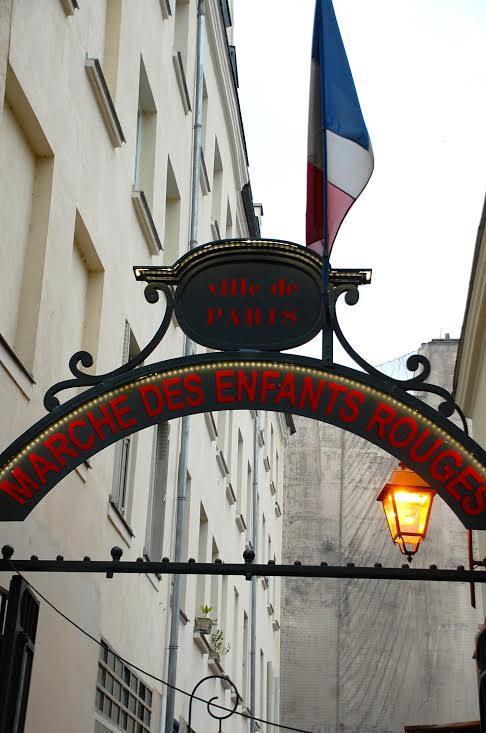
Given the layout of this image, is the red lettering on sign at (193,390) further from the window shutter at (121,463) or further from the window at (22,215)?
the window shutter at (121,463)

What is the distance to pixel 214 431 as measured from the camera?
20688mm

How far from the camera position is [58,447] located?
689cm

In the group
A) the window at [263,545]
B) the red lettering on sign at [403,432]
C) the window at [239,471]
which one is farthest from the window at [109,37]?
the window at [263,545]

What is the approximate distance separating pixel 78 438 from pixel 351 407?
5.25 feet

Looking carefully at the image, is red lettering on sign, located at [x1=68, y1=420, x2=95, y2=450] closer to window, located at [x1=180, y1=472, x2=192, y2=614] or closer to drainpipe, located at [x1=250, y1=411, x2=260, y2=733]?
window, located at [x1=180, y1=472, x2=192, y2=614]

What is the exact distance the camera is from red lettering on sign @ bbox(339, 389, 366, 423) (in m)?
6.94

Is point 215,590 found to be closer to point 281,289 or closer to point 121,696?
point 121,696

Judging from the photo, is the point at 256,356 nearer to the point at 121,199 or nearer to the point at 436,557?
the point at 121,199

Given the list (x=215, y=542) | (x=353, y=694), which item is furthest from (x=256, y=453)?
(x=353, y=694)

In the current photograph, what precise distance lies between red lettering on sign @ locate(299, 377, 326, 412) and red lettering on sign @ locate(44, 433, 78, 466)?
4.56ft

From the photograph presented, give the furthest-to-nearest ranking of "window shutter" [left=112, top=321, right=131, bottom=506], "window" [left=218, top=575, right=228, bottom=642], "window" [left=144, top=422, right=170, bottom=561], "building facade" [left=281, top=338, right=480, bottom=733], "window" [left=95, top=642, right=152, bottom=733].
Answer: "building facade" [left=281, top=338, right=480, bottom=733] → "window" [left=218, top=575, right=228, bottom=642] → "window" [left=144, top=422, right=170, bottom=561] → "window shutter" [left=112, top=321, right=131, bottom=506] → "window" [left=95, top=642, right=152, bottom=733]

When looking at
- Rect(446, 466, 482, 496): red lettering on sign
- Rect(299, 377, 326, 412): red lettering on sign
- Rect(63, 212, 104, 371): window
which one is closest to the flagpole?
Rect(299, 377, 326, 412): red lettering on sign

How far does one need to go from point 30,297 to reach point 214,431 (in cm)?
1158

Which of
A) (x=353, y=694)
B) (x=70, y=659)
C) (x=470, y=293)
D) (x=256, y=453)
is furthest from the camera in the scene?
(x=353, y=694)
